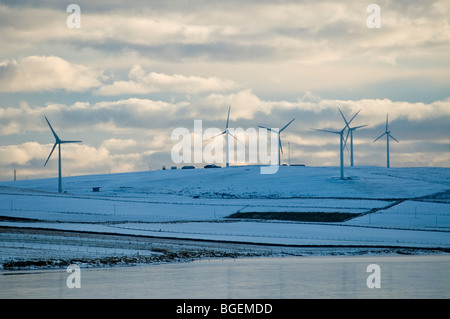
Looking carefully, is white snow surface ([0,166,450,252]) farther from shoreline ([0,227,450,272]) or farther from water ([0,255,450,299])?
water ([0,255,450,299])

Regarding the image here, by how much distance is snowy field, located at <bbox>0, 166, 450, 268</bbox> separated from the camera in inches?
3159

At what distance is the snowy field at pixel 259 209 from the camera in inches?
3159

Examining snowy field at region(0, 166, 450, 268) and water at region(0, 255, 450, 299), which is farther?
A: snowy field at region(0, 166, 450, 268)

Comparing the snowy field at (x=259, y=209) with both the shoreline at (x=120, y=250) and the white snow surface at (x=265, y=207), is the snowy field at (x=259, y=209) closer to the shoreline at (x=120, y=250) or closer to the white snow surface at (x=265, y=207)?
the white snow surface at (x=265, y=207)

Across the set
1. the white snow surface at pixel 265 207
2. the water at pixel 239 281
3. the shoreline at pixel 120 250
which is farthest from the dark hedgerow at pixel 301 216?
the water at pixel 239 281

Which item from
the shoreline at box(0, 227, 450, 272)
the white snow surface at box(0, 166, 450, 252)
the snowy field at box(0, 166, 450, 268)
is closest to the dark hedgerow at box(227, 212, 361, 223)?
the snowy field at box(0, 166, 450, 268)

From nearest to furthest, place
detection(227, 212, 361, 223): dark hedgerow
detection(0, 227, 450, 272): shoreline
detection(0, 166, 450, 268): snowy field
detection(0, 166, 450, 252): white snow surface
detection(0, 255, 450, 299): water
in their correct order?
detection(0, 255, 450, 299): water, detection(0, 227, 450, 272): shoreline, detection(0, 166, 450, 268): snowy field, detection(0, 166, 450, 252): white snow surface, detection(227, 212, 361, 223): dark hedgerow

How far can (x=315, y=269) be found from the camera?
47.2 m

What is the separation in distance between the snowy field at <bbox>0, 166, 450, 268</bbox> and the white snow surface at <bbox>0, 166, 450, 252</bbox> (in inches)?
6.1

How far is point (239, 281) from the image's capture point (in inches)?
1526

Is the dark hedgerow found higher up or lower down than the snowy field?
lower down

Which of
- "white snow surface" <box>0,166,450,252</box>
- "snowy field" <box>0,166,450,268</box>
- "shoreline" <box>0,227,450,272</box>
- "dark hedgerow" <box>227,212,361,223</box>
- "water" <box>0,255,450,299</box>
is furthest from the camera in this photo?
"dark hedgerow" <box>227,212,361,223</box>

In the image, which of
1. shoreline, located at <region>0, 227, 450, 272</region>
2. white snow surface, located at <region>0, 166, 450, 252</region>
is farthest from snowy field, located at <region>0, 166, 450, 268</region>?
shoreline, located at <region>0, 227, 450, 272</region>

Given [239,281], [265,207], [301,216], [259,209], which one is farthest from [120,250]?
[265,207]
